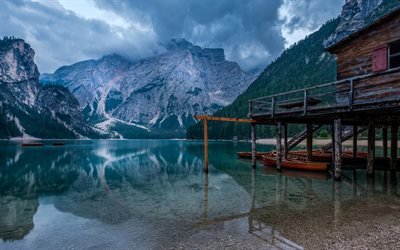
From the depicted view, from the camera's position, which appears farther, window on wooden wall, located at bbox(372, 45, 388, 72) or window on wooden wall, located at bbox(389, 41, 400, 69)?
window on wooden wall, located at bbox(372, 45, 388, 72)

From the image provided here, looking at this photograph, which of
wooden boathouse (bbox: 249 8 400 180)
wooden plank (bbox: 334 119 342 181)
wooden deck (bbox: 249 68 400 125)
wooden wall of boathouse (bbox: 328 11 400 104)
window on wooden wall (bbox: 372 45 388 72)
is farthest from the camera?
wooden plank (bbox: 334 119 342 181)

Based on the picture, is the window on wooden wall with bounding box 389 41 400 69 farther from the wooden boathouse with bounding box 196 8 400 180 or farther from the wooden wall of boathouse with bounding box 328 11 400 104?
the wooden wall of boathouse with bounding box 328 11 400 104

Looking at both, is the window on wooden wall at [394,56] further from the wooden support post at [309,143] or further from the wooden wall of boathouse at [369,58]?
the wooden support post at [309,143]

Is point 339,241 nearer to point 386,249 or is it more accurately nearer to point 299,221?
point 386,249

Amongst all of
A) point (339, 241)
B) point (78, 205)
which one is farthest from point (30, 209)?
point (339, 241)

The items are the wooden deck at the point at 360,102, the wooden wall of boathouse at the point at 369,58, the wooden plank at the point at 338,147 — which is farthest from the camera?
the wooden plank at the point at 338,147

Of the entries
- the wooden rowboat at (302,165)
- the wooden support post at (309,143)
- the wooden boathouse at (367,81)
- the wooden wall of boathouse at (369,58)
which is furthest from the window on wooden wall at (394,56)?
the wooden support post at (309,143)

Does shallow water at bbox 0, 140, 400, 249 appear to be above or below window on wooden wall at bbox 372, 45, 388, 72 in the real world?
below

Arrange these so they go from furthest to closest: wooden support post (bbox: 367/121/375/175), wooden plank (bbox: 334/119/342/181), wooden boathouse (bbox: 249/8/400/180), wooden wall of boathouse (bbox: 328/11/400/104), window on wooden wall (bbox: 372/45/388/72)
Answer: wooden support post (bbox: 367/121/375/175), wooden plank (bbox: 334/119/342/181), window on wooden wall (bbox: 372/45/388/72), wooden wall of boathouse (bbox: 328/11/400/104), wooden boathouse (bbox: 249/8/400/180)

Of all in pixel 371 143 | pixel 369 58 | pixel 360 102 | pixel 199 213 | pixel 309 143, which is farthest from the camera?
pixel 309 143

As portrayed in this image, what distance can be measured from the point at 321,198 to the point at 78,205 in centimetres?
1335

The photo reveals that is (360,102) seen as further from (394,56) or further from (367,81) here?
(394,56)

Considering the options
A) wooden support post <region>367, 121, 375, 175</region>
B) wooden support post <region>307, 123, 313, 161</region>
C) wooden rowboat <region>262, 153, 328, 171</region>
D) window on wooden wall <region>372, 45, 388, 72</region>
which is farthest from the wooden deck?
wooden support post <region>307, 123, 313, 161</region>

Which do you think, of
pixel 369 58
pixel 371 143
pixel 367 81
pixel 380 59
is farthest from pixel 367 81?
pixel 371 143
